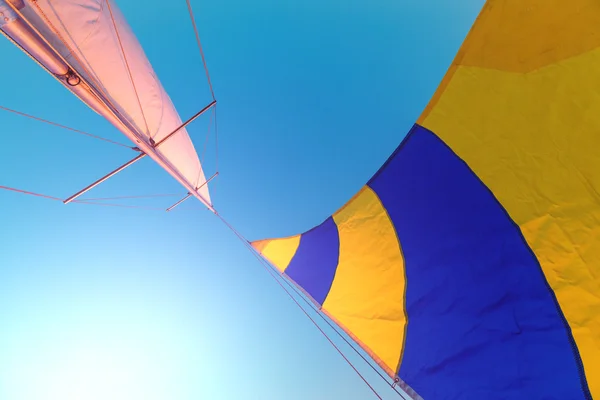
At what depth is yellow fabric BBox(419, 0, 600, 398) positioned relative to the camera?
1.17m

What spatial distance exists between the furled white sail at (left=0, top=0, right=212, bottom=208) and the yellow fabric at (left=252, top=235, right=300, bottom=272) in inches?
69.6

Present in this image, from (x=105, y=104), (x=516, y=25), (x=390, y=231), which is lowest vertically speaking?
(x=390, y=231)

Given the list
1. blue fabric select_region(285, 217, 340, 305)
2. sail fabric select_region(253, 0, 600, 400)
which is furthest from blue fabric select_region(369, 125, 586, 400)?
blue fabric select_region(285, 217, 340, 305)

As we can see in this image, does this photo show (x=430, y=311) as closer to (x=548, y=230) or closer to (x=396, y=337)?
(x=396, y=337)

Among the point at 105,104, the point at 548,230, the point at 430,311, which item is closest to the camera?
the point at 548,230

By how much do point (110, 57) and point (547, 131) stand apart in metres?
3.25

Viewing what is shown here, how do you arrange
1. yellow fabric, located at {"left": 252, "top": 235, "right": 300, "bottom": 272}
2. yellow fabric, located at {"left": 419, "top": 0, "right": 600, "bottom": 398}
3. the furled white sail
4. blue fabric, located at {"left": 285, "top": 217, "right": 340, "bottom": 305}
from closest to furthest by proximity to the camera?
1. yellow fabric, located at {"left": 419, "top": 0, "right": 600, "bottom": 398}
2. the furled white sail
3. blue fabric, located at {"left": 285, "top": 217, "right": 340, "bottom": 305}
4. yellow fabric, located at {"left": 252, "top": 235, "right": 300, "bottom": 272}

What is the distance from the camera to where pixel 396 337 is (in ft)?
5.83

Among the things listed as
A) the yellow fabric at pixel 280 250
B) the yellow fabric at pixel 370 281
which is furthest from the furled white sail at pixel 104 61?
the yellow fabric at pixel 370 281

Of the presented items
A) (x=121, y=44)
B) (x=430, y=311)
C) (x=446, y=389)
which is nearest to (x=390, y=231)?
(x=430, y=311)

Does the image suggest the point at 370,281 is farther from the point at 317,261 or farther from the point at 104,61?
the point at 104,61

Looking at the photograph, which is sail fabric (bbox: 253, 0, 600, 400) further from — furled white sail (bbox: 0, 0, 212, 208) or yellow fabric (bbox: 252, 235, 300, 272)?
furled white sail (bbox: 0, 0, 212, 208)

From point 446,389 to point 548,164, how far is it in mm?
1171

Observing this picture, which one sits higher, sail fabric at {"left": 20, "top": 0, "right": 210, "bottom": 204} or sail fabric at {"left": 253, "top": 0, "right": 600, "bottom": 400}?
sail fabric at {"left": 20, "top": 0, "right": 210, "bottom": 204}
